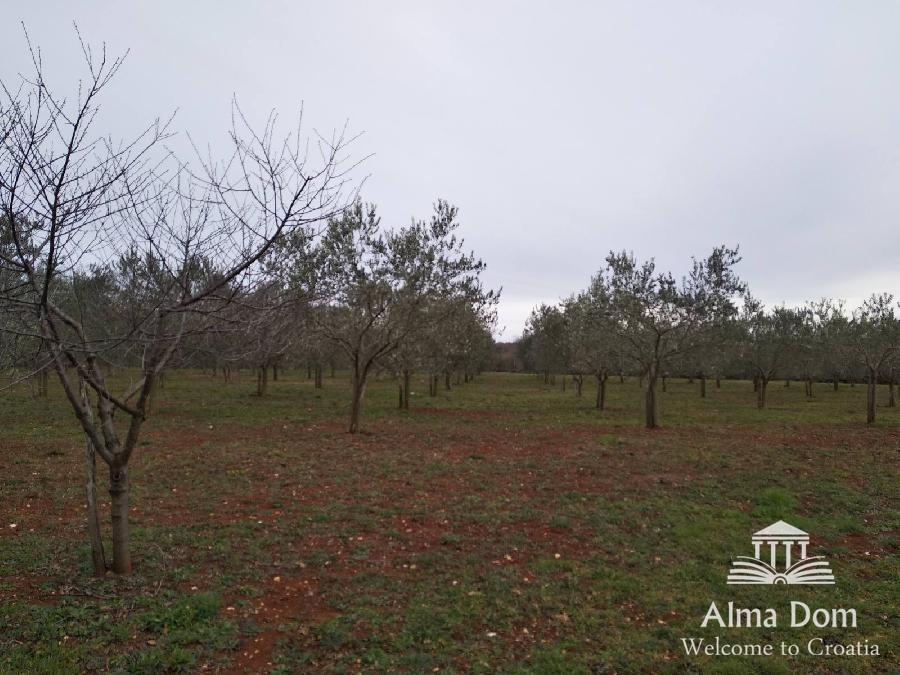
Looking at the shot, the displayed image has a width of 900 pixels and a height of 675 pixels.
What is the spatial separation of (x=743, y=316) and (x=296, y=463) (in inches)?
1241

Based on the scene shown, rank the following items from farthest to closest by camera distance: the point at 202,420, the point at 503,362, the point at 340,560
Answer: the point at 503,362 → the point at 202,420 → the point at 340,560

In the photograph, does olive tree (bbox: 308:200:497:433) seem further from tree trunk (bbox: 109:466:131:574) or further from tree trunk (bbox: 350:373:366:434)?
tree trunk (bbox: 109:466:131:574)

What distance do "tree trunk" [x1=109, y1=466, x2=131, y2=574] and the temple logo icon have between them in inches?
255

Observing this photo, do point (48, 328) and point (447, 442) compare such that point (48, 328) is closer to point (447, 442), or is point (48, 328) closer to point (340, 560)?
point (340, 560)

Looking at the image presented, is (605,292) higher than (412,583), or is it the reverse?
(605,292)

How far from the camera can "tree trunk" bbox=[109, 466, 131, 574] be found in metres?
5.22

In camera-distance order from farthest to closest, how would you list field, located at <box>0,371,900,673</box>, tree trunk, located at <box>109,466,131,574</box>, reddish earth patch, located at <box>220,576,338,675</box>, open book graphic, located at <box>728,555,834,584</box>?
1. open book graphic, located at <box>728,555,834,584</box>
2. tree trunk, located at <box>109,466,131,574</box>
3. field, located at <box>0,371,900,673</box>
4. reddish earth patch, located at <box>220,576,338,675</box>

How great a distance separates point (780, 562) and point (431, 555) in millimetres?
4313

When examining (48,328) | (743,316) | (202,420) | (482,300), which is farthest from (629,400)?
(48,328)

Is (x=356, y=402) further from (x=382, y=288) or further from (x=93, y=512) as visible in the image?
(x=93, y=512)

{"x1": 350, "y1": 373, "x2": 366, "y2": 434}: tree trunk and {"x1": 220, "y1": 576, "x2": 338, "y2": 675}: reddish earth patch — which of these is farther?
{"x1": 350, "y1": 373, "x2": 366, "y2": 434}: tree trunk

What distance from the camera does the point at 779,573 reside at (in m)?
6.01

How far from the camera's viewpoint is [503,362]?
69.3m

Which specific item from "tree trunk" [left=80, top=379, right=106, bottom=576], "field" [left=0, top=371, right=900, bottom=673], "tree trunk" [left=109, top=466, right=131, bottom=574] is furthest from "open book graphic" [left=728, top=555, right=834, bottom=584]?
"tree trunk" [left=80, top=379, right=106, bottom=576]
